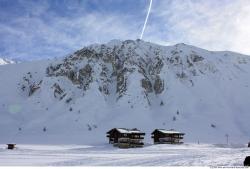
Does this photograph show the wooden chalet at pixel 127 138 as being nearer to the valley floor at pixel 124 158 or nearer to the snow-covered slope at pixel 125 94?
the snow-covered slope at pixel 125 94

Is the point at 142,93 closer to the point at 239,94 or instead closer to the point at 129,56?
the point at 129,56

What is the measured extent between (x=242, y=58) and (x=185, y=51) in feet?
86.6

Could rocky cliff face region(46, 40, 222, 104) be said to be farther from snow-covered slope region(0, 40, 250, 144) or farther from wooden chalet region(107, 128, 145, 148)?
wooden chalet region(107, 128, 145, 148)

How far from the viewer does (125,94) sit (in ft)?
321

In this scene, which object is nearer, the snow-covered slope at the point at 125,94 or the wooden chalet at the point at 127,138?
the wooden chalet at the point at 127,138

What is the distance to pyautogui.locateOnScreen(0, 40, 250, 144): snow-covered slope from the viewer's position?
84.5 metres

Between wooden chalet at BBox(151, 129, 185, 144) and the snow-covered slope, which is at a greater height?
the snow-covered slope

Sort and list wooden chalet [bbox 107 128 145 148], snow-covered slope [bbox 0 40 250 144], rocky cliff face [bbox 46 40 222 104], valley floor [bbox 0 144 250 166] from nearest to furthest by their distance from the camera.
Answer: valley floor [bbox 0 144 250 166] < wooden chalet [bbox 107 128 145 148] < snow-covered slope [bbox 0 40 250 144] < rocky cliff face [bbox 46 40 222 104]

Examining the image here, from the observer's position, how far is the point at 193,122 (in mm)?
89125

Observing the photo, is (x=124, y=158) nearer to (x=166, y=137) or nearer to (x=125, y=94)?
(x=166, y=137)

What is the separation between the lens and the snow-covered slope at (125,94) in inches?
3327

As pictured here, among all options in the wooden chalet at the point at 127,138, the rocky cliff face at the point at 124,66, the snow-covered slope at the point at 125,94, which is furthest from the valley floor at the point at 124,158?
the rocky cliff face at the point at 124,66

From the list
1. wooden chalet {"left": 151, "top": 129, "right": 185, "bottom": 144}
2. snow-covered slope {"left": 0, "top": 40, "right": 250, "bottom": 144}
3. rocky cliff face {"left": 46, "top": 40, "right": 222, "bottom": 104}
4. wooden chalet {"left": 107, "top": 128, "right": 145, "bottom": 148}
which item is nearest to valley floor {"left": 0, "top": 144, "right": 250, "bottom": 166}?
wooden chalet {"left": 107, "top": 128, "right": 145, "bottom": 148}

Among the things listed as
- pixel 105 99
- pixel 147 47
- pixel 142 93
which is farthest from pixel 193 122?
pixel 147 47
